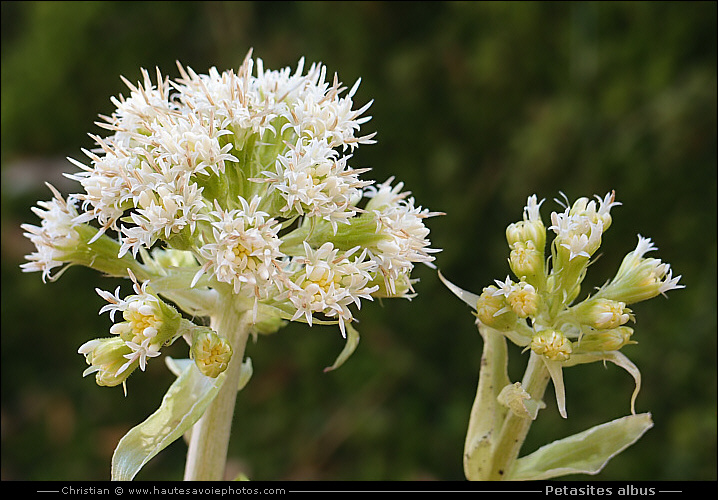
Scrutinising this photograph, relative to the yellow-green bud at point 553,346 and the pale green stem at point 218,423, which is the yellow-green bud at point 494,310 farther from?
the pale green stem at point 218,423

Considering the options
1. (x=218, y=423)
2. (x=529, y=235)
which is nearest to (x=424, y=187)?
(x=529, y=235)

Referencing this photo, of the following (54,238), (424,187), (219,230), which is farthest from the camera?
(424,187)

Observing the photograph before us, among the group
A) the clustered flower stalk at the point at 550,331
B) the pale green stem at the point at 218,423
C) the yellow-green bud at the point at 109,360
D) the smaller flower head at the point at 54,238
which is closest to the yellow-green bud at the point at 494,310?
the clustered flower stalk at the point at 550,331

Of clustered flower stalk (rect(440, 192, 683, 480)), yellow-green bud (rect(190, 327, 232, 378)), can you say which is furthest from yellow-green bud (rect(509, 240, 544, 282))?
yellow-green bud (rect(190, 327, 232, 378))

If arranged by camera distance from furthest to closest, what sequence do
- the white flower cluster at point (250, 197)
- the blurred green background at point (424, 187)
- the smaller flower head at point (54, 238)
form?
the blurred green background at point (424, 187)
the smaller flower head at point (54, 238)
the white flower cluster at point (250, 197)

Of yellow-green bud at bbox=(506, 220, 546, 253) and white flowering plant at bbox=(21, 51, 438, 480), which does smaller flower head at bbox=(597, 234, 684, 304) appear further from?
white flowering plant at bbox=(21, 51, 438, 480)

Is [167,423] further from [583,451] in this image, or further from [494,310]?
[583,451]

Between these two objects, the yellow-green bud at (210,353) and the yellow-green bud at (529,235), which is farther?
the yellow-green bud at (529,235)
